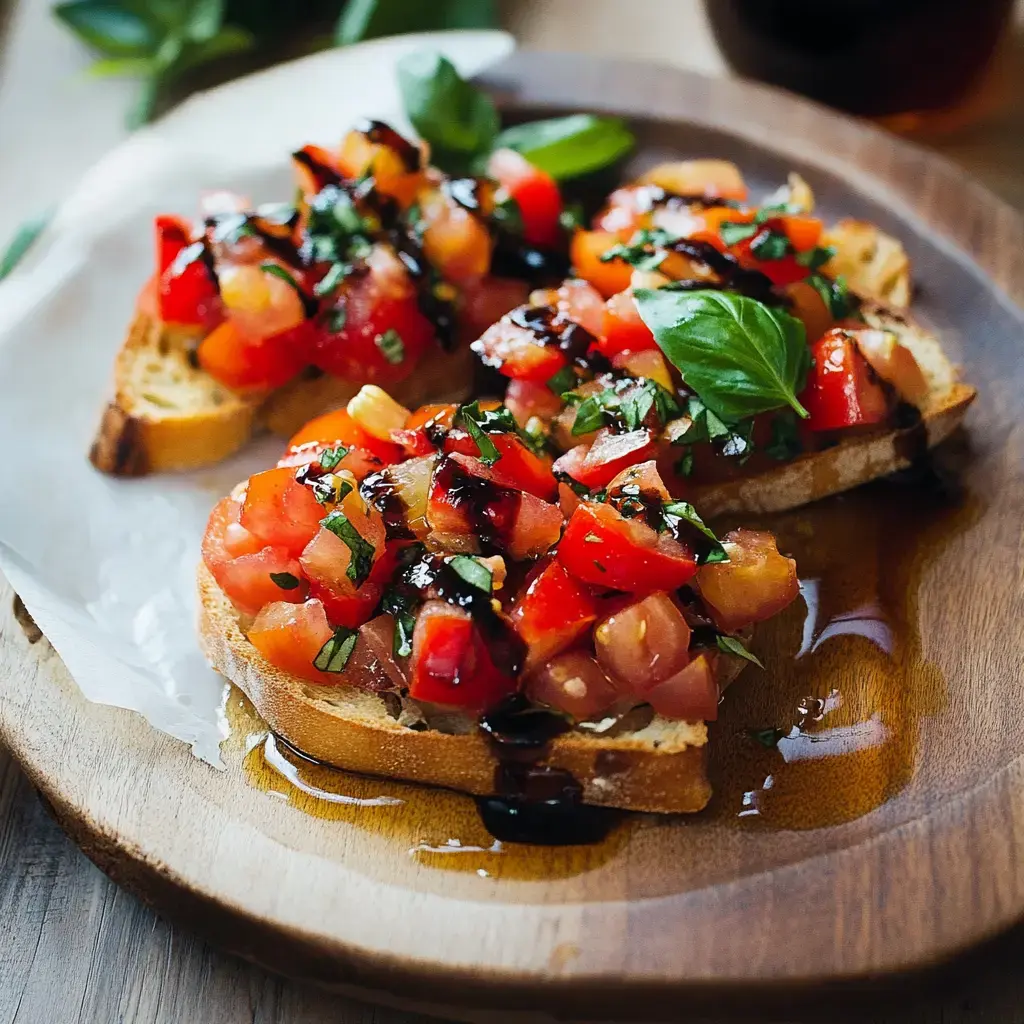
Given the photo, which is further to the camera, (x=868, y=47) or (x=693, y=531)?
(x=868, y=47)

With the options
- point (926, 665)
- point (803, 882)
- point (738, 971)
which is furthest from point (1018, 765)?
point (738, 971)

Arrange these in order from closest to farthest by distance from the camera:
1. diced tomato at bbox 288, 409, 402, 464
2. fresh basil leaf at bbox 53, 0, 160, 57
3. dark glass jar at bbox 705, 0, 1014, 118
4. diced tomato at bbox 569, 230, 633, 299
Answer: diced tomato at bbox 288, 409, 402, 464
diced tomato at bbox 569, 230, 633, 299
dark glass jar at bbox 705, 0, 1014, 118
fresh basil leaf at bbox 53, 0, 160, 57

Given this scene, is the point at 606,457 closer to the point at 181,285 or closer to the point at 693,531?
the point at 693,531

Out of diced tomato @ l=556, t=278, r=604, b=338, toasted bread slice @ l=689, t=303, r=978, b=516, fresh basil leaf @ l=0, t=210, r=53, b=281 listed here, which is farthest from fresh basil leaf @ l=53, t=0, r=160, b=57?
toasted bread slice @ l=689, t=303, r=978, b=516

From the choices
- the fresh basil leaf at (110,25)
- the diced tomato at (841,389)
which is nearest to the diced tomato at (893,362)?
the diced tomato at (841,389)

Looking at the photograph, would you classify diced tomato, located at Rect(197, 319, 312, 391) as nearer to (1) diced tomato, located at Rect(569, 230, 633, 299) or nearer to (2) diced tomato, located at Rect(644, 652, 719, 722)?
(1) diced tomato, located at Rect(569, 230, 633, 299)

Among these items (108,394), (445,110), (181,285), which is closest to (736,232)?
(445,110)
